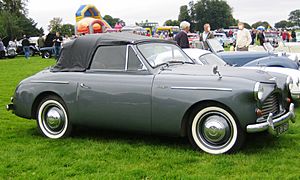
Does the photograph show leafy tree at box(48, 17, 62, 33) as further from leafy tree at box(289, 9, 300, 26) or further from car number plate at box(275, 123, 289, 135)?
leafy tree at box(289, 9, 300, 26)

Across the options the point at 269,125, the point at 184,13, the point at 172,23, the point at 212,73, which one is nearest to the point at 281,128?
the point at 269,125

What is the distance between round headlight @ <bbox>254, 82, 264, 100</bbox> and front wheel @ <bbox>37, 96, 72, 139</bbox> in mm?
2625

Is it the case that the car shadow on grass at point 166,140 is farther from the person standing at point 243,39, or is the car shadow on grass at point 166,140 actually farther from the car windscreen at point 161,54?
the person standing at point 243,39

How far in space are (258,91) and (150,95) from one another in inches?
51.6

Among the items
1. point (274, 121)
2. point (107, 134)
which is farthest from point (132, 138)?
point (274, 121)

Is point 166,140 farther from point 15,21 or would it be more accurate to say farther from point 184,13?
point 184,13

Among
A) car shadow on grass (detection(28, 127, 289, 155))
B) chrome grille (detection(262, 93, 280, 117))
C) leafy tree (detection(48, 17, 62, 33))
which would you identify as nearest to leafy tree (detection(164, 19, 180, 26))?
leafy tree (detection(48, 17, 62, 33))

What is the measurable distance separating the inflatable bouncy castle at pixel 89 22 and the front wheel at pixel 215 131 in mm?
29972

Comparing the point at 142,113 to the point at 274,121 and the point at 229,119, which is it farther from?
the point at 274,121

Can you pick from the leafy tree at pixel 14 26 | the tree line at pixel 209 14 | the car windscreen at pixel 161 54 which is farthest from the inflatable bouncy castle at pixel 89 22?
the tree line at pixel 209 14

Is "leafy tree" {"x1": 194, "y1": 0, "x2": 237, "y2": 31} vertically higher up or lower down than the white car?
higher up

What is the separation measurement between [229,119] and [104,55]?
6.58 feet

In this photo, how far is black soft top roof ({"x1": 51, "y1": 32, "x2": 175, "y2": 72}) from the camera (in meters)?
5.54

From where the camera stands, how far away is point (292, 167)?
166 inches
